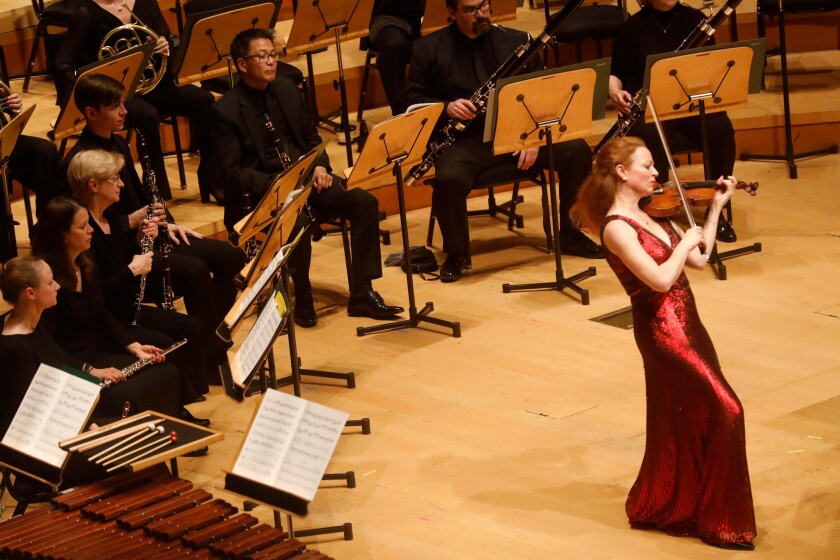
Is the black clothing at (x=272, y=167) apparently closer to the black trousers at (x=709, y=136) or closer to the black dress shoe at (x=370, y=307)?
the black dress shoe at (x=370, y=307)

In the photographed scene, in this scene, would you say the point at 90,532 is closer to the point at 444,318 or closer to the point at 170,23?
the point at 444,318

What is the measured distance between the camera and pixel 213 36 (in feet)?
20.9

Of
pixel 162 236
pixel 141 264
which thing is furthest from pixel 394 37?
pixel 141 264

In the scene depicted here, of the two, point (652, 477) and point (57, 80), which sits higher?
point (57, 80)

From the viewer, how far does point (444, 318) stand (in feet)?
19.1

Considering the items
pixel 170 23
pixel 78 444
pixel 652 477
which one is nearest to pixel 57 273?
pixel 78 444

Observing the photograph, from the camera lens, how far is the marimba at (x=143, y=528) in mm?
3451

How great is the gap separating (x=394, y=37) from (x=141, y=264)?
2.68 metres

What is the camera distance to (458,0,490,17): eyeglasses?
631cm

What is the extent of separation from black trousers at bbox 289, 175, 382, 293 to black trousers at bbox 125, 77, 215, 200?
0.71 m

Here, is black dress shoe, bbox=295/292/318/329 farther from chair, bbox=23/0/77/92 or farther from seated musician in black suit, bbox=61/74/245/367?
chair, bbox=23/0/77/92

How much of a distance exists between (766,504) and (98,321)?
2.40 metres

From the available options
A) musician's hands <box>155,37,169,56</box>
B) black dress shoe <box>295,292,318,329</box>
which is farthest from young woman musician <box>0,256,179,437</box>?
musician's hands <box>155,37,169,56</box>

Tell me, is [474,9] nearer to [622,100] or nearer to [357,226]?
[622,100]
